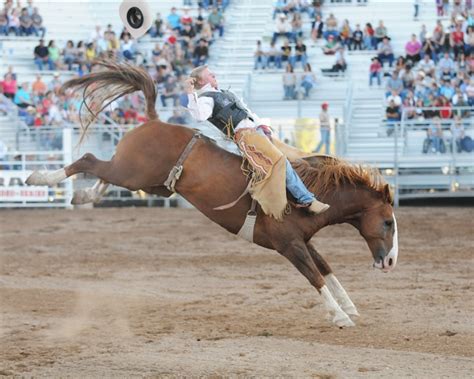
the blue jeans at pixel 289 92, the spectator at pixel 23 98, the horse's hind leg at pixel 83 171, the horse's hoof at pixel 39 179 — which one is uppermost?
the horse's hind leg at pixel 83 171

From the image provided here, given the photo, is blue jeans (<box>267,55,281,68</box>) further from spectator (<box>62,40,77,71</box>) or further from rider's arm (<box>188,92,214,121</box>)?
rider's arm (<box>188,92,214,121</box>)

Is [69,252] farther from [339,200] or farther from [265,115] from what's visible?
[265,115]

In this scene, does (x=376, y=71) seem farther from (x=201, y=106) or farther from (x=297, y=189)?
(x=201, y=106)

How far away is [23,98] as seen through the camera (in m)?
23.4

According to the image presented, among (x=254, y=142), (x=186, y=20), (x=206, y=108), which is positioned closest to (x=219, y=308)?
(x=254, y=142)

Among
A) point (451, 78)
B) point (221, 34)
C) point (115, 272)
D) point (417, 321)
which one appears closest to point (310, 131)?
point (451, 78)

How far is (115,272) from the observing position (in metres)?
12.1

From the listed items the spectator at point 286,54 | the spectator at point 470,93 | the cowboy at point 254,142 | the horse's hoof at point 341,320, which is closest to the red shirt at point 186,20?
the spectator at point 286,54

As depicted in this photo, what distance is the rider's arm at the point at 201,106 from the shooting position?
7852 millimetres

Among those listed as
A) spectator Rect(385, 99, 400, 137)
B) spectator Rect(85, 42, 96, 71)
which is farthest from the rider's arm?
spectator Rect(85, 42, 96, 71)

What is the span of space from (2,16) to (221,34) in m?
6.22

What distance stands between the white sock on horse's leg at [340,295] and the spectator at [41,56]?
1849 centimetres

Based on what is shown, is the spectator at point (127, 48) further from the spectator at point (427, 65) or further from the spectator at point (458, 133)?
the spectator at point (458, 133)

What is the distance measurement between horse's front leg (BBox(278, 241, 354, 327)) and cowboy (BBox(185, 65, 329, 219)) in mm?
310
